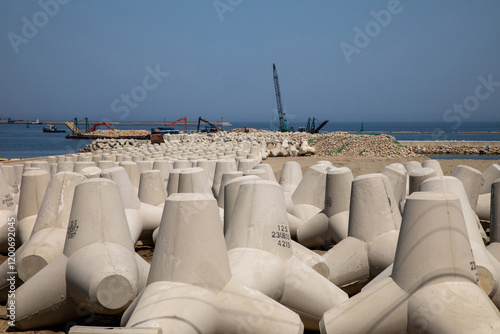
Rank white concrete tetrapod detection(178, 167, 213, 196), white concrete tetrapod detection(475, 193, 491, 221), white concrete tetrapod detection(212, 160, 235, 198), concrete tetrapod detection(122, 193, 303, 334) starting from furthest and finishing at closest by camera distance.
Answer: white concrete tetrapod detection(212, 160, 235, 198) < white concrete tetrapod detection(475, 193, 491, 221) < white concrete tetrapod detection(178, 167, 213, 196) < concrete tetrapod detection(122, 193, 303, 334)

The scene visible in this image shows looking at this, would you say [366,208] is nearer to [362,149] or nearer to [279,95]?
[362,149]

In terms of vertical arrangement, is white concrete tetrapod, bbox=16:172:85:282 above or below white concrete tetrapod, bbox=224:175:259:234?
below

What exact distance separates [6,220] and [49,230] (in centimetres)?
158

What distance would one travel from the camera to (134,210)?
563cm

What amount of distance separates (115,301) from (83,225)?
2.36 ft

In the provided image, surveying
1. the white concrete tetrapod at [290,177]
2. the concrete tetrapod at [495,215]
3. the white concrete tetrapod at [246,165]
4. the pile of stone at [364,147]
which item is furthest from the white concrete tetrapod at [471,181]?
the pile of stone at [364,147]

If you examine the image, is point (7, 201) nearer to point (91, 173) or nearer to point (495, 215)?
point (91, 173)

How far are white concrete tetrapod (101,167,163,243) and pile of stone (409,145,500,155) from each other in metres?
26.2

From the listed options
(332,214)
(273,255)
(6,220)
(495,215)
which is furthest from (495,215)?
(6,220)

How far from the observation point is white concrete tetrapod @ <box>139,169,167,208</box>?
21.3 ft

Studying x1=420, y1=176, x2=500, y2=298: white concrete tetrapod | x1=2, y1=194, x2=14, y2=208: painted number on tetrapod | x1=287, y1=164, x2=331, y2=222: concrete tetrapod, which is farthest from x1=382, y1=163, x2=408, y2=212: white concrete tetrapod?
x1=2, y1=194, x2=14, y2=208: painted number on tetrapod

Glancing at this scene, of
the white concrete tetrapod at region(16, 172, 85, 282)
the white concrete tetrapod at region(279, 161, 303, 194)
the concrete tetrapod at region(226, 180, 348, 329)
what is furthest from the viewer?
the white concrete tetrapod at region(279, 161, 303, 194)

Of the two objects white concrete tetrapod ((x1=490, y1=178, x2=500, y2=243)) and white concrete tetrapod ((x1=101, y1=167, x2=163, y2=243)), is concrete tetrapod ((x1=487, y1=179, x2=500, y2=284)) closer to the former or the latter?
white concrete tetrapod ((x1=490, y1=178, x2=500, y2=243))

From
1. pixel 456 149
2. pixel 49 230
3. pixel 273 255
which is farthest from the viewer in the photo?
pixel 456 149
